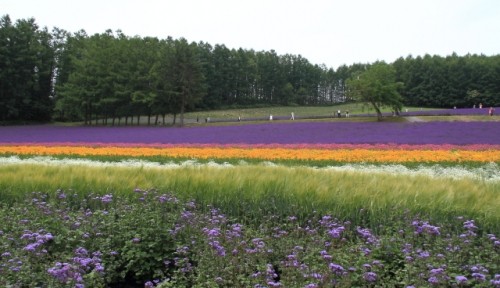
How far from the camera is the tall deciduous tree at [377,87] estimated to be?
42562 mm

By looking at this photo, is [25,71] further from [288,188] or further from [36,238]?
[36,238]

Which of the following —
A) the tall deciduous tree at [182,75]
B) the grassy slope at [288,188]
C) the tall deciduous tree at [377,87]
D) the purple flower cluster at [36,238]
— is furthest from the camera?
the tall deciduous tree at [182,75]

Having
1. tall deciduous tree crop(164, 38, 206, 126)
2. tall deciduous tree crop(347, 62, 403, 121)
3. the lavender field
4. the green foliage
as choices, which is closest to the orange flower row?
the lavender field

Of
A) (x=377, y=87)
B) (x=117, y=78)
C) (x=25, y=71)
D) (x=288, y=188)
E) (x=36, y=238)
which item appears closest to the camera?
(x=36, y=238)

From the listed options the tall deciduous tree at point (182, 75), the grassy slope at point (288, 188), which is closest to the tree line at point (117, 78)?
the tall deciduous tree at point (182, 75)

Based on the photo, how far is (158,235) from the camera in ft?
17.6

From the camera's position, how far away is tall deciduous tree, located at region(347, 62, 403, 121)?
42562mm

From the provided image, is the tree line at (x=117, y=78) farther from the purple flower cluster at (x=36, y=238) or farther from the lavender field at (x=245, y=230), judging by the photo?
the purple flower cluster at (x=36, y=238)

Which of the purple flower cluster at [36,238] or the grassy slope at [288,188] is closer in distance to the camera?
the purple flower cluster at [36,238]

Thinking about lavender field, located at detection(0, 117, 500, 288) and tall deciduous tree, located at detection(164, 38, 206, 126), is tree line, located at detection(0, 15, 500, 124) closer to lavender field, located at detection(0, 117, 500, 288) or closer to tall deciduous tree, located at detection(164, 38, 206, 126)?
tall deciduous tree, located at detection(164, 38, 206, 126)

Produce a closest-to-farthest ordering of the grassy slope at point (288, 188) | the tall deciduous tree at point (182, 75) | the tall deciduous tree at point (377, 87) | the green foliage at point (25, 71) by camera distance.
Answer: the grassy slope at point (288, 188) < the tall deciduous tree at point (377, 87) < the tall deciduous tree at point (182, 75) < the green foliage at point (25, 71)

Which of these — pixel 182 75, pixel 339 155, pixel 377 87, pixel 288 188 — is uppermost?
pixel 182 75

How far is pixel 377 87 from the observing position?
42.2m

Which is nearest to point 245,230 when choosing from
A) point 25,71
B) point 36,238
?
point 36,238
